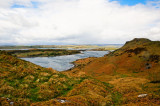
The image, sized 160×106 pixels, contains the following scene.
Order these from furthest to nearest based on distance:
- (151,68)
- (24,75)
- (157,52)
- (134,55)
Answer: (134,55)
(157,52)
(151,68)
(24,75)

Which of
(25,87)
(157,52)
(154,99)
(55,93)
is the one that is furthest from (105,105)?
(157,52)

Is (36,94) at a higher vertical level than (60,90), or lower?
higher

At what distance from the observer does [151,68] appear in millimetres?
35125

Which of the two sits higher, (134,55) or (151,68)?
(134,55)

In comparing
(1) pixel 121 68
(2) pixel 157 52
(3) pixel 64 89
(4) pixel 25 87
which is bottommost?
(1) pixel 121 68

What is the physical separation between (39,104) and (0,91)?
490 cm

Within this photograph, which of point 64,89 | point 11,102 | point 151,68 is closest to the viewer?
point 11,102

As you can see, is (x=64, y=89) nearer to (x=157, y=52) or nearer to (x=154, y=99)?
(x=154, y=99)

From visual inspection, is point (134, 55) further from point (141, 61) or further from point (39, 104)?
point (39, 104)

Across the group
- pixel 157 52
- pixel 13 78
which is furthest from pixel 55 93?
pixel 157 52

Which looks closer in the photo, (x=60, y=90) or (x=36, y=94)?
(x=36, y=94)

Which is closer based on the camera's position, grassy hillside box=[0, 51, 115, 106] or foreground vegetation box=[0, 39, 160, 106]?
grassy hillside box=[0, 51, 115, 106]

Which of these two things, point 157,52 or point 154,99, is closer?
point 154,99

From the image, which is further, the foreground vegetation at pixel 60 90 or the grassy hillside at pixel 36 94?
the foreground vegetation at pixel 60 90
